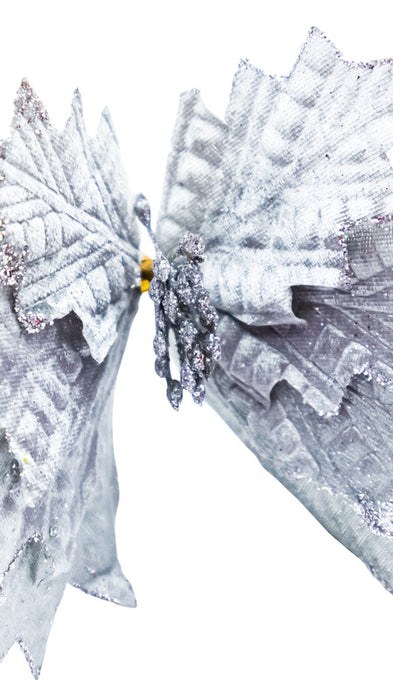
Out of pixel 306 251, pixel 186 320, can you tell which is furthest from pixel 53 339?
pixel 306 251

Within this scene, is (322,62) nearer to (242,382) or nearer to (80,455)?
(242,382)

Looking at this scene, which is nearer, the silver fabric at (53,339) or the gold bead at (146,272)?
the silver fabric at (53,339)

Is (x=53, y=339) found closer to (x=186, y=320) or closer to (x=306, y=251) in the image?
(x=186, y=320)

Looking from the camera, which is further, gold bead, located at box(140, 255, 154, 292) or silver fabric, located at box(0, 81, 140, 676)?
gold bead, located at box(140, 255, 154, 292)

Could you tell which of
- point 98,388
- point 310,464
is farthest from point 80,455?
point 310,464
